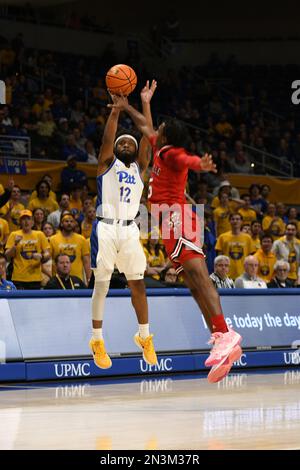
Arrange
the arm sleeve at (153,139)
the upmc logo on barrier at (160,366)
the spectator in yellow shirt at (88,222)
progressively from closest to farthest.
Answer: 1. the arm sleeve at (153,139)
2. the upmc logo on barrier at (160,366)
3. the spectator in yellow shirt at (88,222)

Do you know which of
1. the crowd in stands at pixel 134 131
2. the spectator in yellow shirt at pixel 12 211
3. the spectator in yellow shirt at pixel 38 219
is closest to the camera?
the crowd in stands at pixel 134 131

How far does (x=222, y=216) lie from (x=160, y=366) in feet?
23.5

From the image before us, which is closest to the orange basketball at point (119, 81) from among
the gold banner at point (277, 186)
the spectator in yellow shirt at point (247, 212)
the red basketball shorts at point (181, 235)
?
the red basketball shorts at point (181, 235)

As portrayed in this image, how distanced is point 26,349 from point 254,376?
9.91ft

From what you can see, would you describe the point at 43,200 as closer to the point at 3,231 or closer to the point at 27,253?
the point at 3,231

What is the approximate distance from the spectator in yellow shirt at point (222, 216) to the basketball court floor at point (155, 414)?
705 cm

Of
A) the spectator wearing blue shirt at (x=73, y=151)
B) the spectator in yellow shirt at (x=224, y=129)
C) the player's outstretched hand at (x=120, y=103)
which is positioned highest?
the spectator in yellow shirt at (x=224, y=129)

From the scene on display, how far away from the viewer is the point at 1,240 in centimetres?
1562

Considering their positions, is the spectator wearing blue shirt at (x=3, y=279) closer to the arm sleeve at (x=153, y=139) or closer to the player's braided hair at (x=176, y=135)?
the arm sleeve at (x=153, y=139)

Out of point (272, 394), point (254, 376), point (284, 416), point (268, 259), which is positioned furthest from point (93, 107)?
point (284, 416)

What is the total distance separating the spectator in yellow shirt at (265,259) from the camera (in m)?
16.9

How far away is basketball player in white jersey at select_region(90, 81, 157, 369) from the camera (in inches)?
396

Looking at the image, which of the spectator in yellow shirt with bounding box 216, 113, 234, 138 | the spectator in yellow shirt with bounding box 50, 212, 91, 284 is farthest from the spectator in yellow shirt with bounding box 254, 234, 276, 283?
the spectator in yellow shirt with bounding box 216, 113, 234, 138

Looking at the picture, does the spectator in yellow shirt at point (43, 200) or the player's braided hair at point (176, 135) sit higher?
the spectator in yellow shirt at point (43, 200)
